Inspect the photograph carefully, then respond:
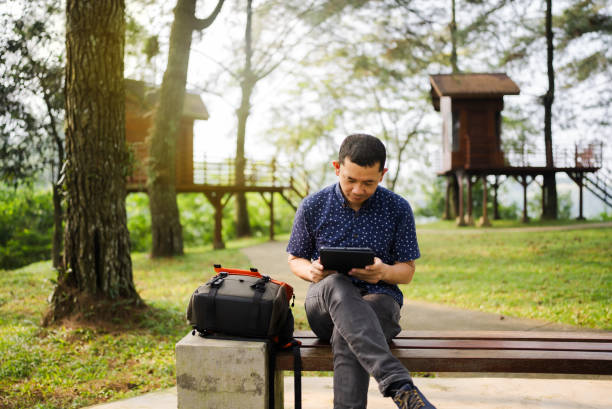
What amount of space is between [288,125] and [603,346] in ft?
92.6

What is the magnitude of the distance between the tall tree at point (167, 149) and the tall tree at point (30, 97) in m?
2.77

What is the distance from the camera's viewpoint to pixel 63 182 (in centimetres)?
607

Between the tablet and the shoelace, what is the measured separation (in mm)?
753

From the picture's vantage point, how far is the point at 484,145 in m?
20.5

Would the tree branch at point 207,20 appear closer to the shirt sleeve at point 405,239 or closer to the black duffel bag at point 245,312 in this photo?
the shirt sleeve at point 405,239

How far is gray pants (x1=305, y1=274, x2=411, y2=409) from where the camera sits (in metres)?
2.65

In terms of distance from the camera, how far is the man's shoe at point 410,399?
249 centimetres

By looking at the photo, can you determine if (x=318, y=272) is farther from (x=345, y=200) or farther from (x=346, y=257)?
(x=345, y=200)

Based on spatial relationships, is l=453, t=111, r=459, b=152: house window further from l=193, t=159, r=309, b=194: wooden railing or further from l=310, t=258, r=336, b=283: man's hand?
l=310, t=258, r=336, b=283: man's hand

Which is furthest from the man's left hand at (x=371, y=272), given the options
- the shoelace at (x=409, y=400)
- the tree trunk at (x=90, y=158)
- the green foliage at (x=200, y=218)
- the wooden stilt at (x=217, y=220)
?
the green foliage at (x=200, y=218)

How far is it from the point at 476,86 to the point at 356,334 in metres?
20.4

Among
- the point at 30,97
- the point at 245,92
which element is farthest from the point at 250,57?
the point at 30,97

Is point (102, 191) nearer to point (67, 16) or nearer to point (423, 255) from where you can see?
point (67, 16)

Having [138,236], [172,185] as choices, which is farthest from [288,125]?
[172,185]
